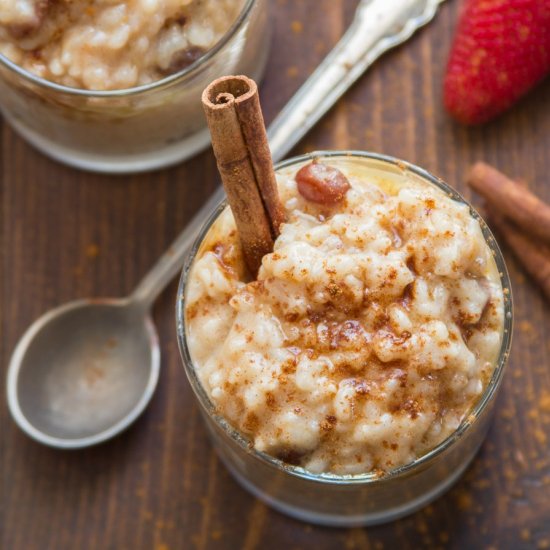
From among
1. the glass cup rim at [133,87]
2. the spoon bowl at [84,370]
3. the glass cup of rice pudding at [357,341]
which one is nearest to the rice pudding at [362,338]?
the glass cup of rice pudding at [357,341]

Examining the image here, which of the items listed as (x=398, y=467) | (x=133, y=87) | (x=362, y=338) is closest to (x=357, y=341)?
(x=362, y=338)

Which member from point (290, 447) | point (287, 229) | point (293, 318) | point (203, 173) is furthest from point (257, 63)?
point (290, 447)

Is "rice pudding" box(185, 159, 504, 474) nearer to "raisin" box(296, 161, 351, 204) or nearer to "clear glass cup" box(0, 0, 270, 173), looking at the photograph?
"raisin" box(296, 161, 351, 204)

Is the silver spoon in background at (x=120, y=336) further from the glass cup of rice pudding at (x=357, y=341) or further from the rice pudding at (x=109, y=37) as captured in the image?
the glass cup of rice pudding at (x=357, y=341)

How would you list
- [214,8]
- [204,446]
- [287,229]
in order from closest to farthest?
[287,229] < [214,8] < [204,446]

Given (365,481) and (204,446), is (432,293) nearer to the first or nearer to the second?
(365,481)

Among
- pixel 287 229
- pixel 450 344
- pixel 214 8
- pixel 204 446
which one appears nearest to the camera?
pixel 450 344

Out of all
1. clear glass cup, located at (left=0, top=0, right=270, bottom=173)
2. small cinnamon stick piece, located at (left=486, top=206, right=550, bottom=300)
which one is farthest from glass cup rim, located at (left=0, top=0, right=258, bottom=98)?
small cinnamon stick piece, located at (left=486, top=206, right=550, bottom=300)
